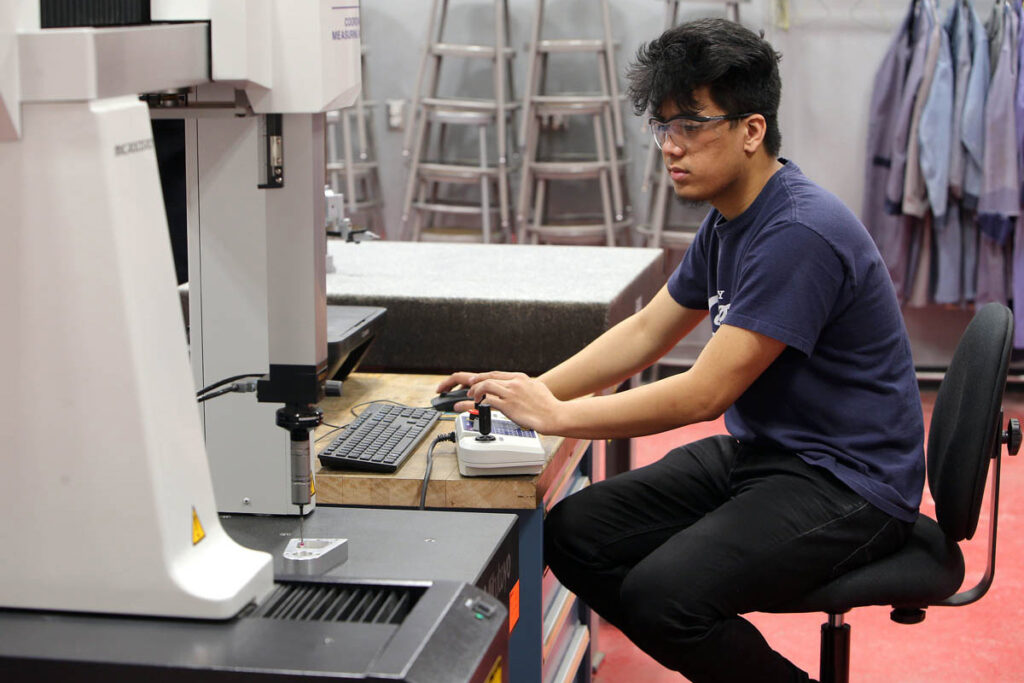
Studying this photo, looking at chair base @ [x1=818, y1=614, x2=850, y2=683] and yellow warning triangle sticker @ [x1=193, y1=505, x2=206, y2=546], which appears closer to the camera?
yellow warning triangle sticker @ [x1=193, y1=505, x2=206, y2=546]

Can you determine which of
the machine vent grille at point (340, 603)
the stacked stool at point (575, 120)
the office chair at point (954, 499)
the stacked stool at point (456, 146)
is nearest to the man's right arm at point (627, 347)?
the office chair at point (954, 499)

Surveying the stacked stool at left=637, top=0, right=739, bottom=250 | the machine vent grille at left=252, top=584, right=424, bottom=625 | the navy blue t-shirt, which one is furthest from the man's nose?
the stacked stool at left=637, top=0, right=739, bottom=250

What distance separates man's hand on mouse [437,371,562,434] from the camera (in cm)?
176

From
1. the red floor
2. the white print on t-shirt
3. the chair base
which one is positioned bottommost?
the red floor

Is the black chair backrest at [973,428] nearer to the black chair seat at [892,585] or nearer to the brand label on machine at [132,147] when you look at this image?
the black chair seat at [892,585]

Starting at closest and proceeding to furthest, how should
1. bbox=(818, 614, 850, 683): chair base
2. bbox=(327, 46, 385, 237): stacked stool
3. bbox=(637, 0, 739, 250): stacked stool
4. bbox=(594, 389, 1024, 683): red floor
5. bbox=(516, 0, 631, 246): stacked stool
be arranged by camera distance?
bbox=(818, 614, 850, 683): chair base < bbox=(594, 389, 1024, 683): red floor < bbox=(637, 0, 739, 250): stacked stool < bbox=(516, 0, 631, 246): stacked stool < bbox=(327, 46, 385, 237): stacked stool

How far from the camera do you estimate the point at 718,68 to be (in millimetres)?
1766

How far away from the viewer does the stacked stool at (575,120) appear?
16.3 feet

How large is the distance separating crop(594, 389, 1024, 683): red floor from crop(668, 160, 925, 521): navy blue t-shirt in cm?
94

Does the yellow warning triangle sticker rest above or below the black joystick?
above

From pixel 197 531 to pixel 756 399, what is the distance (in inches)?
→ 41.3

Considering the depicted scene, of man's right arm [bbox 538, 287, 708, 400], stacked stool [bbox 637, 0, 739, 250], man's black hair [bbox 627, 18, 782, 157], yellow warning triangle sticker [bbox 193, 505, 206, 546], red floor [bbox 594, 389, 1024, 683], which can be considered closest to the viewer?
yellow warning triangle sticker [bbox 193, 505, 206, 546]

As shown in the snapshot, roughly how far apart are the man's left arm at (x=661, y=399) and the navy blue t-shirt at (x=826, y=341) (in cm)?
4

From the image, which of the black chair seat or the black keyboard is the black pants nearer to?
the black chair seat
